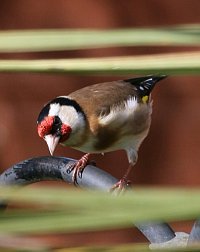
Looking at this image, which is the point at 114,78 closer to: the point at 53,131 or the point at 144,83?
the point at 144,83

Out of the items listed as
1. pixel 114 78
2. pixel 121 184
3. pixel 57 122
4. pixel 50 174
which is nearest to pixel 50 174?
pixel 50 174

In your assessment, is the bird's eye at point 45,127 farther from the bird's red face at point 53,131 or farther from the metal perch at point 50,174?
the metal perch at point 50,174

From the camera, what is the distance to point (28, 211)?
1.31ft

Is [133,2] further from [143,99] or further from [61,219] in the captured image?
[61,219]

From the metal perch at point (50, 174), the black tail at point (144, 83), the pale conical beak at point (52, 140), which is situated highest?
the black tail at point (144, 83)

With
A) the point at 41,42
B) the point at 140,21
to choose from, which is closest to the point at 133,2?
the point at 140,21

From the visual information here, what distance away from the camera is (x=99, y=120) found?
2.95 metres

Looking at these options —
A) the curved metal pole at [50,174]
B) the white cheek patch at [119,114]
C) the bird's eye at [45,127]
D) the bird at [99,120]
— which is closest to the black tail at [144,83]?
the bird at [99,120]

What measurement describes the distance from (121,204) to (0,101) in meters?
3.31

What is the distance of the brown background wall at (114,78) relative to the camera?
3.51 meters

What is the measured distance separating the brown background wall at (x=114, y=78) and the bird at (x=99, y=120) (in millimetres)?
494

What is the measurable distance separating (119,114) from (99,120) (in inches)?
3.3

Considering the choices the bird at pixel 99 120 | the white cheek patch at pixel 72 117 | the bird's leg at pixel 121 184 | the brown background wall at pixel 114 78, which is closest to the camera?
the bird's leg at pixel 121 184

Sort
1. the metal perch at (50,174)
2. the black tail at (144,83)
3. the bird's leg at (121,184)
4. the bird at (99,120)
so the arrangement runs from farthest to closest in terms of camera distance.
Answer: the black tail at (144,83)
the bird at (99,120)
the metal perch at (50,174)
the bird's leg at (121,184)
